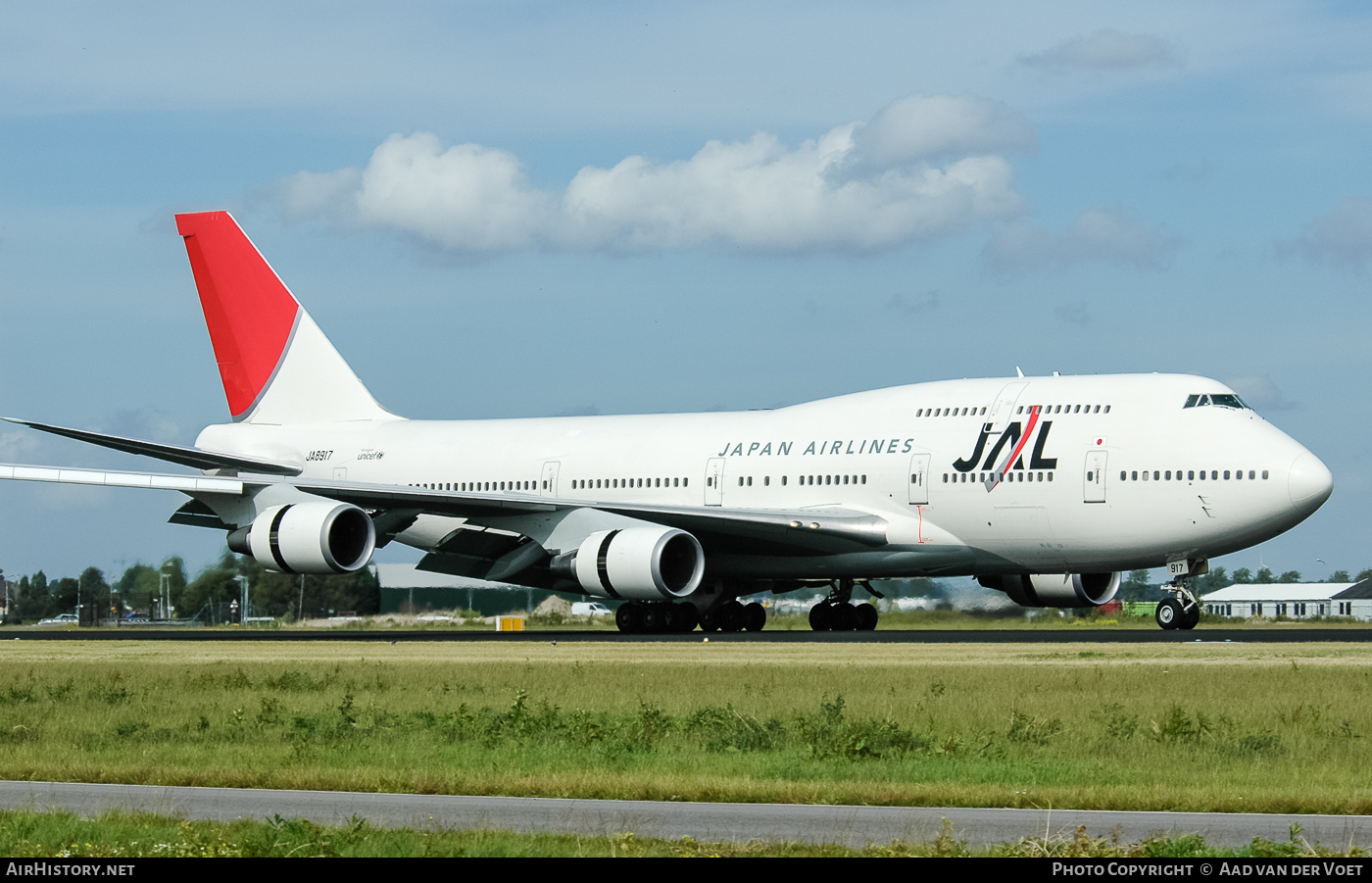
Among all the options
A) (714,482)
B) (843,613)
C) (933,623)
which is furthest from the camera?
(933,623)

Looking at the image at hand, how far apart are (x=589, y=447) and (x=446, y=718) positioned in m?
22.7

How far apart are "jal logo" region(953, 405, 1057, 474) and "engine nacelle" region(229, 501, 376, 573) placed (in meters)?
12.7

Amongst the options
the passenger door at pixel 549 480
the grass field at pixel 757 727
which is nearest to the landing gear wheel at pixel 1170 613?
the grass field at pixel 757 727

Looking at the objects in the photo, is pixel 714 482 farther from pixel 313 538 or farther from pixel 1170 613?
pixel 1170 613

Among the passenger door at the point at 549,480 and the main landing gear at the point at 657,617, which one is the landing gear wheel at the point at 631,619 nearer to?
the main landing gear at the point at 657,617

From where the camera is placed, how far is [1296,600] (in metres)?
109

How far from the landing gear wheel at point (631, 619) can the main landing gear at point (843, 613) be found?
4.18m

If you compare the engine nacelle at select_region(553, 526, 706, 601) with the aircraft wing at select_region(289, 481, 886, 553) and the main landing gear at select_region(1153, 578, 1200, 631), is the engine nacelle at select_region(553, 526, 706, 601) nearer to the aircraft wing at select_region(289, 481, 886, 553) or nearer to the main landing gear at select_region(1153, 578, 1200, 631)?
the aircraft wing at select_region(289, 481, 886, 553)

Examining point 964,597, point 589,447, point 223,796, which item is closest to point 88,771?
point 223,796

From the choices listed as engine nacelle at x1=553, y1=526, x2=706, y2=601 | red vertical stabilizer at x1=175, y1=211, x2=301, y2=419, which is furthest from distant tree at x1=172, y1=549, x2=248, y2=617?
engine nacelle at x1=553, y1=526, x2=706, y2=601

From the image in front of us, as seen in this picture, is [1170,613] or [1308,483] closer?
[1308,483]

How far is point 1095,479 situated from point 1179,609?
3150 mm

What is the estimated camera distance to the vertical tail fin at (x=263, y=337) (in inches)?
1757

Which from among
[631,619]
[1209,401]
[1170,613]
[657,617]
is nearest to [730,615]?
[657,617]
